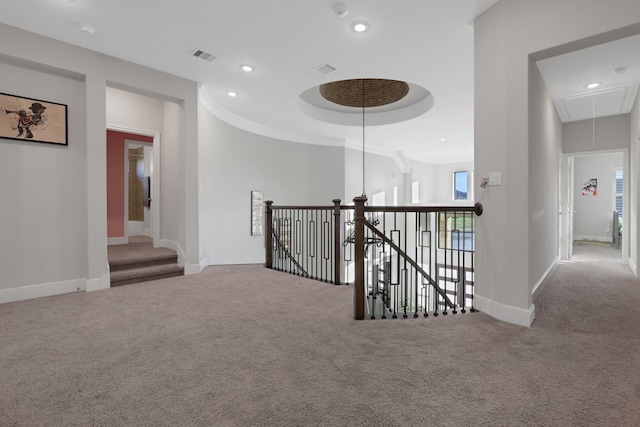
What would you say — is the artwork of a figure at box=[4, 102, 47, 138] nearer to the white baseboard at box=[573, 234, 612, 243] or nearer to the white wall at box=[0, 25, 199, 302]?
the white wall at box=[0, 25, 199, 302]

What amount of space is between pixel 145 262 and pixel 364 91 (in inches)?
198

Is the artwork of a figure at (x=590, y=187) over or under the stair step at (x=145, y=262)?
over

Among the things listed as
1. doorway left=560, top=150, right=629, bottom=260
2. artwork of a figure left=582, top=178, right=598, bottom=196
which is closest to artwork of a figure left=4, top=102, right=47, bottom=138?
doorway left=560, top=150, right=629, bottom=260

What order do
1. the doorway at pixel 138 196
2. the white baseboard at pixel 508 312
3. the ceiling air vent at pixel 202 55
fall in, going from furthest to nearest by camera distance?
1. the doorway at pixel 138 196
2. the ceiling air vent at pixel 202 55
3. the white baseboard at pixel 508 312

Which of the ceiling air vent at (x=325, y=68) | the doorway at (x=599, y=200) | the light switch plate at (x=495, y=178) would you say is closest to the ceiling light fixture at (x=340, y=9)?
the ceiling air vent at (x=325, y=68)

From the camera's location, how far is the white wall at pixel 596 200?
914cm

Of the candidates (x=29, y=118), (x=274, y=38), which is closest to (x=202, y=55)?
(x=274, y=38)

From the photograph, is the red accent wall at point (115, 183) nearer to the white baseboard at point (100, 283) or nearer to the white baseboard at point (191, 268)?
the white baseboard at point (191, 268)

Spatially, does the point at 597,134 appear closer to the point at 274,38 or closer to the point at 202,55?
the point at 274,38

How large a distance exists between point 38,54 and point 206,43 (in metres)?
1.84

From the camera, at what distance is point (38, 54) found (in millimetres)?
3496

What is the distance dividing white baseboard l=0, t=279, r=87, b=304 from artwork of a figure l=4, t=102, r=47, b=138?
173 cm

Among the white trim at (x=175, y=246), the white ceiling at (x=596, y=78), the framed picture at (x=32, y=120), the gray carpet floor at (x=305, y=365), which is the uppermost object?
the white ceiling at (x=596, y=78)

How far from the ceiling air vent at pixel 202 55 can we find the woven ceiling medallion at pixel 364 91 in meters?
2.43
